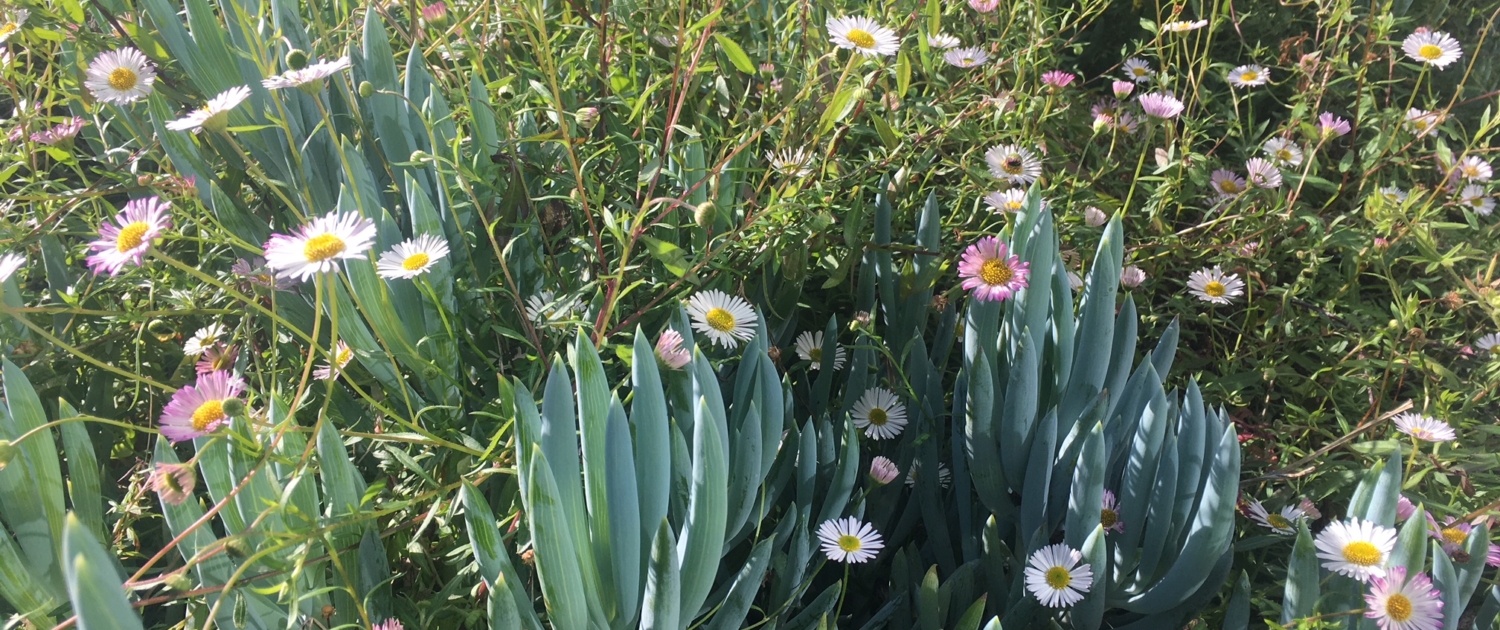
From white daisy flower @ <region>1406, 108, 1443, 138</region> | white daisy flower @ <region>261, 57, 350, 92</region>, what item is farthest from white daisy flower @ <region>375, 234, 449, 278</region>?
white daisy flower @ <region>1406, 108, 1443, 138</region>

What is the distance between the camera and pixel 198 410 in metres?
0.62

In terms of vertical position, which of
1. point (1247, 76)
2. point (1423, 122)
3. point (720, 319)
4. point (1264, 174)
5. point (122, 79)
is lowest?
point (720, 319)

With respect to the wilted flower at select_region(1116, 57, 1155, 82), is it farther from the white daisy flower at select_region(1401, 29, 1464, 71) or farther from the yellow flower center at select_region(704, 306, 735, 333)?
the yellow flower center at select_region(704, 306, 735, 333)

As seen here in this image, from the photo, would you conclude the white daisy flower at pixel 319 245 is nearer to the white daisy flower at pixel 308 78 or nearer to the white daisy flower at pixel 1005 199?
the white daisy flower at pixel 308 78

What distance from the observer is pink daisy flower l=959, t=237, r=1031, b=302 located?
31.8 inches

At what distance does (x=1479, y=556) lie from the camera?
698mm

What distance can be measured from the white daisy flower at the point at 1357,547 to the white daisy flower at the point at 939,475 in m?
0.32

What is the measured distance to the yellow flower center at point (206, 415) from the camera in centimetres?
61

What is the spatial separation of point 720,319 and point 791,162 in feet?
0.61

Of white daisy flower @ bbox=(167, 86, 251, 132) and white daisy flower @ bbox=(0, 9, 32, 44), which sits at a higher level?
white daisy flower @ bbox=(0, 9, 32, 44)

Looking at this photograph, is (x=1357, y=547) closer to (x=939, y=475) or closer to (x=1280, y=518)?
Answer: (x=1280, y=518)

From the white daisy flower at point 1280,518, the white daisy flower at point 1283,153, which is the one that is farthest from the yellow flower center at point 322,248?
the white daisy flower at point 1283,153

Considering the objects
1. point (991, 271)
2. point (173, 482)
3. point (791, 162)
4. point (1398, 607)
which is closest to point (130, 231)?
point (173, 482)

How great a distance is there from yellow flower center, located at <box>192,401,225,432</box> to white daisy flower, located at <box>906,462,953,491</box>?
1.88 ft
